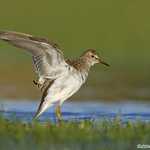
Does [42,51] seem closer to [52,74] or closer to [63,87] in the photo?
[52,74]

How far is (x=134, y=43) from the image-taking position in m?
22.1

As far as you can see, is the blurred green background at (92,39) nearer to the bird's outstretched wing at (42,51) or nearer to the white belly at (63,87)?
the white belly at (63,87)

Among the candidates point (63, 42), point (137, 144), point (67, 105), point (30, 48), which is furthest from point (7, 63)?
point (137, 144)

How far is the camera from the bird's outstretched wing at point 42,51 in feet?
38.9

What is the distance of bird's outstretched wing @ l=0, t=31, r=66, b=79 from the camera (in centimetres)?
1187

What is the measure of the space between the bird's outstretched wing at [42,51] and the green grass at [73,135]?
89 centimetres

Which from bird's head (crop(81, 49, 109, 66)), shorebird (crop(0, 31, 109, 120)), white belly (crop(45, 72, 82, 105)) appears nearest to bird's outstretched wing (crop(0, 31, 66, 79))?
shorebird (crop(0, 31, 109, 120))

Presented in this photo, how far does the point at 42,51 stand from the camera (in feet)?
40.1

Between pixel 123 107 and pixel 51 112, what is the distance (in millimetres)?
1157

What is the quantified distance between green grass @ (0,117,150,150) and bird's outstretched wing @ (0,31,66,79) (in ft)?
2.92

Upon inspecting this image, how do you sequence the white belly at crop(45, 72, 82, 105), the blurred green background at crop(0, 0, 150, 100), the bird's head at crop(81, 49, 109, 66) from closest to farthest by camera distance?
the white belly at crop(45, 72, 82, 105)
the bird's head at crop(81, 49, 109, 66)
the blurred green background at crop(0, 0, 150, 100)

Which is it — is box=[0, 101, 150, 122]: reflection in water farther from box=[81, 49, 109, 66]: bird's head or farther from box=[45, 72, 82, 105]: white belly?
box=[81, 49, 109, 66]: bird's head

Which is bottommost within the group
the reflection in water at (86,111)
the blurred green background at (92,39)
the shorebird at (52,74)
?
the reflection in water at (86,111)

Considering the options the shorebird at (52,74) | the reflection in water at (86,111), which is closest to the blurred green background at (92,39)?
the reflection in water at (86,111)
